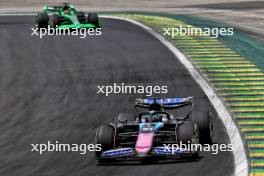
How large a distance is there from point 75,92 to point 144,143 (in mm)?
7129

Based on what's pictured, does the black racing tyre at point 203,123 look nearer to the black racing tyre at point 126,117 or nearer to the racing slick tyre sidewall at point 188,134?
the racing slick tyre sidewall at point 188,134

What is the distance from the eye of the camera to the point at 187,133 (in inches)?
648

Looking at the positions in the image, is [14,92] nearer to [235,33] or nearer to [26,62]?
[26,62]

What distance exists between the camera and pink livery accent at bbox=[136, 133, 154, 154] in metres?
16.3

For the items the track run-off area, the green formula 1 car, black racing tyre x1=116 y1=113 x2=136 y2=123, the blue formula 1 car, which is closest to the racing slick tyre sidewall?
the blue formula 1 car

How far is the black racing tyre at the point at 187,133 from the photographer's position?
16.4m

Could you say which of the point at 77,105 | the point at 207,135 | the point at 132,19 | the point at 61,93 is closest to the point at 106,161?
the point at 207,135

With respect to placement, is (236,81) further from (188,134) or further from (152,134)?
(188,134)

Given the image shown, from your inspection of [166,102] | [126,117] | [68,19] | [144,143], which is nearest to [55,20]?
[68,19]

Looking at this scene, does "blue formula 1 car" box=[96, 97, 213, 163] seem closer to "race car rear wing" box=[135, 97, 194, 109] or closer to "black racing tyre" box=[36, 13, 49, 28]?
"race car rear wing" box=[135, 97, 194, 109]

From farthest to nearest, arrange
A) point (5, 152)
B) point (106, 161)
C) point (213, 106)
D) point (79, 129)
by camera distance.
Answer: point (213, 106), point (79, 129), point (5, 152), point (106, 161)

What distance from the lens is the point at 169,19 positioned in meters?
39.3

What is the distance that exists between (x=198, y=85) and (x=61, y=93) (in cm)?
390

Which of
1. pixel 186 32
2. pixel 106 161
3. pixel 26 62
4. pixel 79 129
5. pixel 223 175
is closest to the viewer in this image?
pixel 223 175
